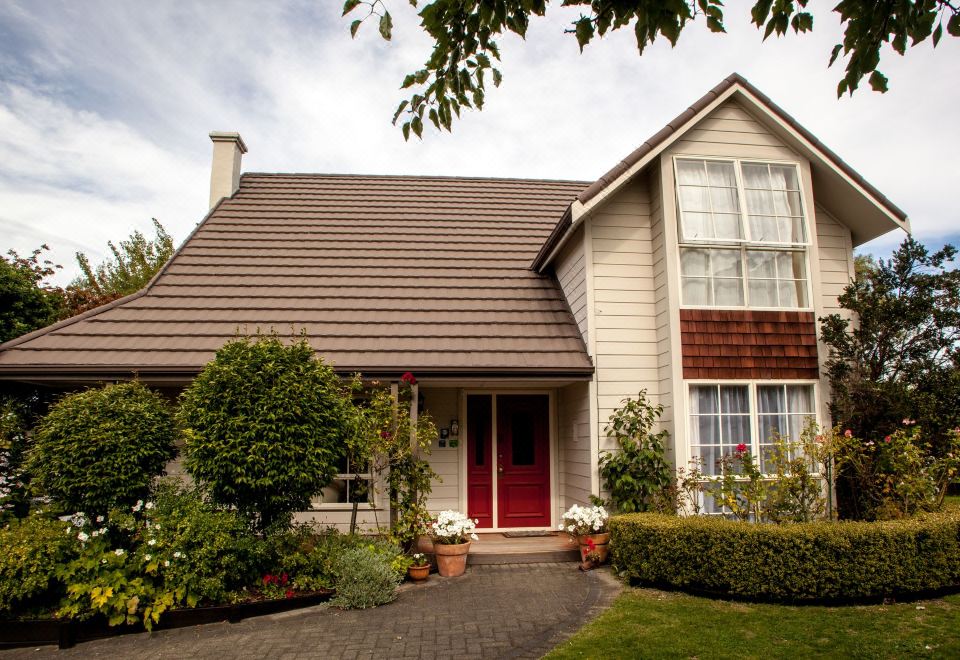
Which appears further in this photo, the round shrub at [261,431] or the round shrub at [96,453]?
the round shrub at [261,431]

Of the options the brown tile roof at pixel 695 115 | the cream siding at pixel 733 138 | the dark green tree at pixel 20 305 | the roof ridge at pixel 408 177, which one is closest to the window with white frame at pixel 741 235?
the cream siding at pixel 733 138

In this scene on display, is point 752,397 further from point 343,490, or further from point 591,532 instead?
point 343,490

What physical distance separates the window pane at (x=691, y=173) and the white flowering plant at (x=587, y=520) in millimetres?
5141

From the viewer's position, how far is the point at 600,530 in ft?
28.0

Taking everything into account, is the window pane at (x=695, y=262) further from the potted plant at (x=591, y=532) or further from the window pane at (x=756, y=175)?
the potted plant at (x=591, y=532)

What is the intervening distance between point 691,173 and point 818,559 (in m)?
5.74

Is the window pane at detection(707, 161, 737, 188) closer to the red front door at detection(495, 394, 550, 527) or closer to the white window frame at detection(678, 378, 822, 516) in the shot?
the white window frame at detection(678, 378, 822, 516)

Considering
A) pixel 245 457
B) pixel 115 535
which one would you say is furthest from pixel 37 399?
pixel 245 457

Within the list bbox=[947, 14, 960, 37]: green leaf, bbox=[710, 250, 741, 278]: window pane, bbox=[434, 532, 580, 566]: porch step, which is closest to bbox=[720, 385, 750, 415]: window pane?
bbox=[710, 250, 741, 278]: window pane

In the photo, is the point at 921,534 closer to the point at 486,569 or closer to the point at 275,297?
the point at 486,569

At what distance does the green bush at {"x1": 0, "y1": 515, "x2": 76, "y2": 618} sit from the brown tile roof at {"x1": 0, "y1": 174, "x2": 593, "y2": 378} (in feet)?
9.17

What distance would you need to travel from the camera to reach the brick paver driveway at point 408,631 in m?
5.62

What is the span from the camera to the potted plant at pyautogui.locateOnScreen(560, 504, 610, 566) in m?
8.32

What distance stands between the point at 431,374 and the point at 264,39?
4.91 metres
